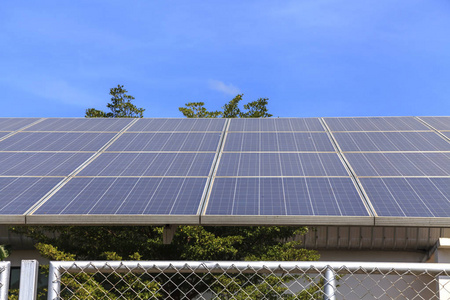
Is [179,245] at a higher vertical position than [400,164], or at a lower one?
lower

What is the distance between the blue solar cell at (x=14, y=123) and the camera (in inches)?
500

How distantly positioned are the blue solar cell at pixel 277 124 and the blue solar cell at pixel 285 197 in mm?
4494

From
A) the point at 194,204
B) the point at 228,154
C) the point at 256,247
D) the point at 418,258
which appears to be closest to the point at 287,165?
the point at 228,154

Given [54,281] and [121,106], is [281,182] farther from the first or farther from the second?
[121,106]

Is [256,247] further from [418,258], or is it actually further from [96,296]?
[418,258]

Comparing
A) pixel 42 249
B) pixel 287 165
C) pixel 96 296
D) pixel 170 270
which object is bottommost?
pixel 96 296

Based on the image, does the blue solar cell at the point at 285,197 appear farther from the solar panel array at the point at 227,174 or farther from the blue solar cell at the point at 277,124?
the blue solar cell at the point at 277,124

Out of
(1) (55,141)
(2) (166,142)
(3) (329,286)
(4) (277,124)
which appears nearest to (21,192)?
(1) (55,141)

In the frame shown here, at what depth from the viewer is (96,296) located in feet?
26.8

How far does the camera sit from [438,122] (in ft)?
43.1


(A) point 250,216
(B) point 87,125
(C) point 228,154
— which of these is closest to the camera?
(A) point 250,216

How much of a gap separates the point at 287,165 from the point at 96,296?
395 cm

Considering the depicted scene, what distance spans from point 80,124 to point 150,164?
17.4 ft

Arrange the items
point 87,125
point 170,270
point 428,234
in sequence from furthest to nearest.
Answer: point 87,125
point 428,234
point 170,270
